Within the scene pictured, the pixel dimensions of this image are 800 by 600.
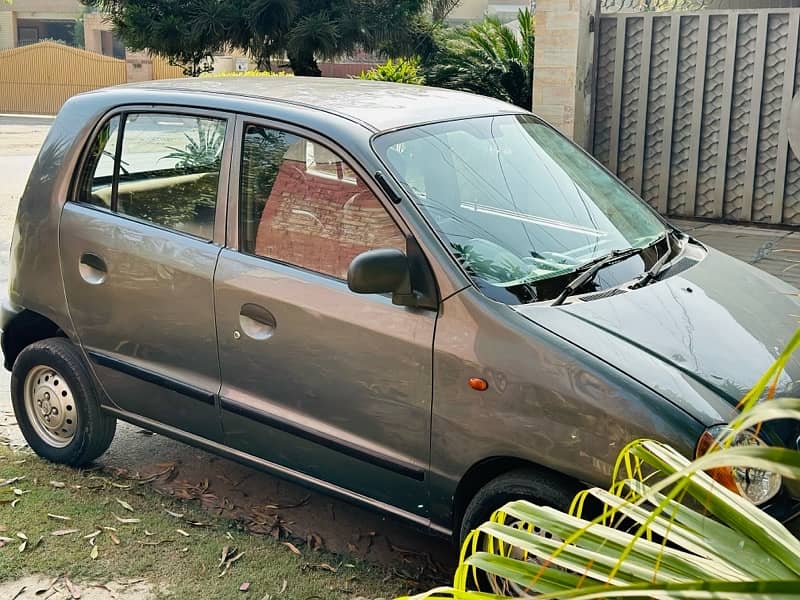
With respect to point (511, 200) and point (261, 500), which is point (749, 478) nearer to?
point (511, 200)

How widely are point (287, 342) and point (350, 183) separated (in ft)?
2.18

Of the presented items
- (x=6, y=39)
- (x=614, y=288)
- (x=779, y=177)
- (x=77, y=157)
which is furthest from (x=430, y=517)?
(x=6, y=39)

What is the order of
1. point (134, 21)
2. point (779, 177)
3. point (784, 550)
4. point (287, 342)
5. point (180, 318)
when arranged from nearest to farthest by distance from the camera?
point (784, 550), point (287, 342), point (180, 318), point (779, 177), point (134, 21)

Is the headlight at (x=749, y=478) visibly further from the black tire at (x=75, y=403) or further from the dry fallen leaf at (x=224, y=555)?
the black tire at (x=75, y=403)

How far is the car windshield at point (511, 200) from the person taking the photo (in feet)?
12.0

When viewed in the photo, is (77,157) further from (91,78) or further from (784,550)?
(91,78)

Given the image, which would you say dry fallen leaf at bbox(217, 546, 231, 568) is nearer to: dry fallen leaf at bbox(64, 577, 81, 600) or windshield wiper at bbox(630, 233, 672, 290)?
dry fallen leaf at bbox(64, 577, 81, 600)

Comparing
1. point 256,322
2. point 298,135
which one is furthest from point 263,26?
point 256,322

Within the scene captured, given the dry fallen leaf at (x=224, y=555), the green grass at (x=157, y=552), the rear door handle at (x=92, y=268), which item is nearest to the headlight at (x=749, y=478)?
the green grass at (x=157, y=552)

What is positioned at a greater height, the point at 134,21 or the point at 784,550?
the point at 134,21

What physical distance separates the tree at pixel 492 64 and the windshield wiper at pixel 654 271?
7.23 m

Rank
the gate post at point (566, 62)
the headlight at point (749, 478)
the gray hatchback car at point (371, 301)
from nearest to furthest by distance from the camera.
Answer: the headlight at point (749, 478) → the gray hatchback car at point (371, 301) → the gate post at point (566, 62)

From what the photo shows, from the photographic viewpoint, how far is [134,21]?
11422mm

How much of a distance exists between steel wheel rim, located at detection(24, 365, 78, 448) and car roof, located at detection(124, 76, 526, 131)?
1479 mm
